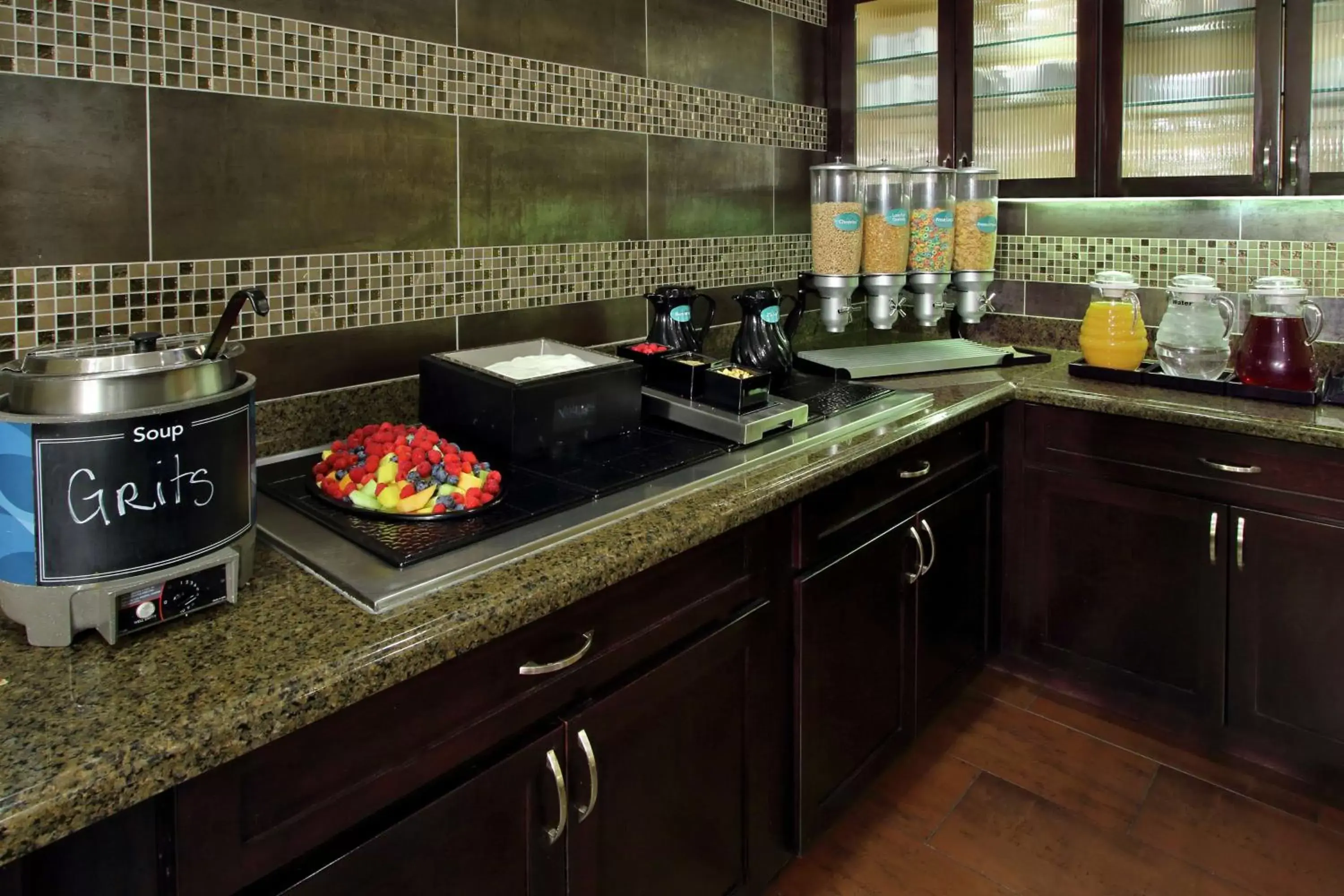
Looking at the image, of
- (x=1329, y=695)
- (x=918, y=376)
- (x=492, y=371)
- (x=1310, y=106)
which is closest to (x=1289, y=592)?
(x=1329, y=695)

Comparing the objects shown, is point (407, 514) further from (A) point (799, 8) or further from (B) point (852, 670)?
(A) point (799, 8)

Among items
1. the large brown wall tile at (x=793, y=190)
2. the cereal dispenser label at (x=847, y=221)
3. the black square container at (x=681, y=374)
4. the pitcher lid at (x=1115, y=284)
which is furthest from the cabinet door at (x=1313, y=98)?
the black square container at (x=681, y=374)

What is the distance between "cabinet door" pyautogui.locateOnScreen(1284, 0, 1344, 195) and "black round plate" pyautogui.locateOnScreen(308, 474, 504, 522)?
6.75ft

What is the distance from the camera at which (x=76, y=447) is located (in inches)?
34.1

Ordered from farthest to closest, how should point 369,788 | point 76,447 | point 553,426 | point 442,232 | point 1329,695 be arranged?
point 1329,695 < point 442,232 < point 553,426 < point 369,788 < point 76,447

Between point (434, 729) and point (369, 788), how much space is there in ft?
0.30

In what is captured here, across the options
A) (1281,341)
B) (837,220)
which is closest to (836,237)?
(837,220)

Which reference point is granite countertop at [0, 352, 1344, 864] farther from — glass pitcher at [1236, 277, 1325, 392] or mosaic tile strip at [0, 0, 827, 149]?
glass pitcher at [1236, 277, 1325, 392]

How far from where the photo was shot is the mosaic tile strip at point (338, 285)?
1.31m

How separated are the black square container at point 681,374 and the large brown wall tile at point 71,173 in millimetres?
912

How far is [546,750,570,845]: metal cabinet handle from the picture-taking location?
45.9 inches

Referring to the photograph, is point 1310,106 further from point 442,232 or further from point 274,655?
point 274,655

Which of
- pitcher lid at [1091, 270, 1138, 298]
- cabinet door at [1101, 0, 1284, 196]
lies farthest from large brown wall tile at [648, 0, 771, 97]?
pitcher lid at [1091, 270, 1138, 298]

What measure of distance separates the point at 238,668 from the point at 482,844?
1.25 ft
